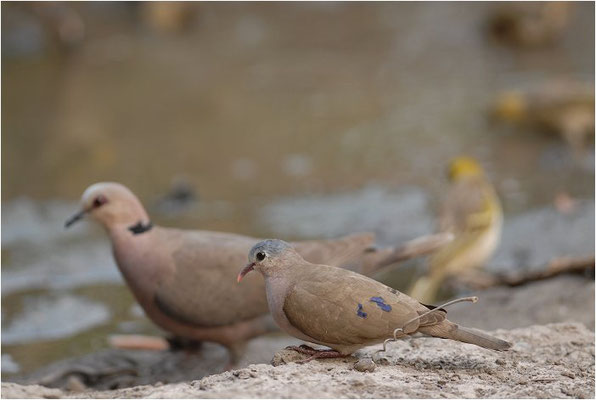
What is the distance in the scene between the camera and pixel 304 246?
5.15 meters

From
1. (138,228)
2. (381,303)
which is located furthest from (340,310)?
(138,228)

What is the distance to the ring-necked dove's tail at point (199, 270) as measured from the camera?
507cm

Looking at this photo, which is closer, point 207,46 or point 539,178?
point 539,178

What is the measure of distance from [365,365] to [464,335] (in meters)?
0.41

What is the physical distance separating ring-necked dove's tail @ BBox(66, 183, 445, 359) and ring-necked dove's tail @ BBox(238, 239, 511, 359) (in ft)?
4.07

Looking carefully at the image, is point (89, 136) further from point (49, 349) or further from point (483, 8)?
point (483, 8)

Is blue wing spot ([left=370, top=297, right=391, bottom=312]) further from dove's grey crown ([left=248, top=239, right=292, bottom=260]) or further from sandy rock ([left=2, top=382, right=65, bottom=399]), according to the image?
sandy rock ([left=2, top=382, right=65, bottom=399])

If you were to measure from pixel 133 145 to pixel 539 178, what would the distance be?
4.44 meters

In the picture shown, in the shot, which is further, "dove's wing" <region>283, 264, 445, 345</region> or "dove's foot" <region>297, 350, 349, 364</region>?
"dove's foot" <region>297, 350, 349, 364</region>

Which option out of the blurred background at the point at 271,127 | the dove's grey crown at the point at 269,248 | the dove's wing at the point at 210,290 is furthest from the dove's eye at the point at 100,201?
the dove's grey crown at the point at 269,248

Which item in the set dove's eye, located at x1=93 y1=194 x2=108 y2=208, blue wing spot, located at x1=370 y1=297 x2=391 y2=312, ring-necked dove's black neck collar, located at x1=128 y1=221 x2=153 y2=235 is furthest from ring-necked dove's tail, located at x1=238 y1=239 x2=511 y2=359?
dove's eye, located at x1=93 y1=194 x2=108 y2=208

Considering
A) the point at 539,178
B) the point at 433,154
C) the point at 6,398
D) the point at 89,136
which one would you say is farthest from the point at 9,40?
the point at 6,398

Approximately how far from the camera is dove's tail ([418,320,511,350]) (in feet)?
12.1

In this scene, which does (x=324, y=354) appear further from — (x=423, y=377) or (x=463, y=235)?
(x=463, y=235)
